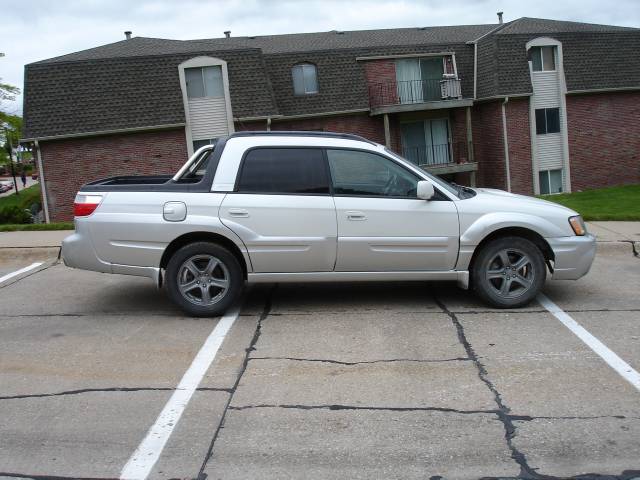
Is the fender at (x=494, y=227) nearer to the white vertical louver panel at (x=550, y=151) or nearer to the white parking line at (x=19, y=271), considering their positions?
the white parking line at (x=19, y=271)

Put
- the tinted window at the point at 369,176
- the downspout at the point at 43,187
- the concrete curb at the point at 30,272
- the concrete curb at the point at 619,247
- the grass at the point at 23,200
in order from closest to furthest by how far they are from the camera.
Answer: the tinted window at the point at 369,176, the concrete curb at the point at 30,272, the concrete curb at the point at 619,247, the downspout at the point at 43,187, the grass at the point at 23,200

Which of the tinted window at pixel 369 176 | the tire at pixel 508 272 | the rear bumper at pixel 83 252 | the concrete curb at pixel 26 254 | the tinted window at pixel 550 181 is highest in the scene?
the tinted window at pixel 369 176

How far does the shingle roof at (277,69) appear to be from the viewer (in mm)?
25453

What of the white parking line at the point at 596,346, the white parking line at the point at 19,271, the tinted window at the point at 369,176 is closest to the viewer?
the white parking line at the point at 596,346

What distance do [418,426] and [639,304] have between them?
157 inches

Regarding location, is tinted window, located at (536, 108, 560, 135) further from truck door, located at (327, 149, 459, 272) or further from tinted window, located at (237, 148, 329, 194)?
tinted window, located at (237, 148, 329, 194)

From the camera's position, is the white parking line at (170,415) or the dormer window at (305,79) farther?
the dormer window at (305,79)

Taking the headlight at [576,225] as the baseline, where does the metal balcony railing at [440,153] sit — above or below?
above

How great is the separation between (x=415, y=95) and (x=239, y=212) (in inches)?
930

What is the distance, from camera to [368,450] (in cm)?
414

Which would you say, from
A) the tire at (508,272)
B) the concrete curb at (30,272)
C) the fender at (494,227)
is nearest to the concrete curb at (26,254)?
the concrete curb at (30,272)

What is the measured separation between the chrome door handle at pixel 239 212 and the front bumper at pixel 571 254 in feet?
9.95

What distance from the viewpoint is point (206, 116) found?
26391 millimetres

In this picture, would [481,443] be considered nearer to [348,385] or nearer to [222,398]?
[348,385]
